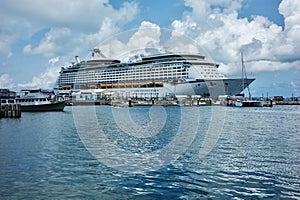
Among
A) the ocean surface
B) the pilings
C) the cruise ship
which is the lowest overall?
the ocean surface

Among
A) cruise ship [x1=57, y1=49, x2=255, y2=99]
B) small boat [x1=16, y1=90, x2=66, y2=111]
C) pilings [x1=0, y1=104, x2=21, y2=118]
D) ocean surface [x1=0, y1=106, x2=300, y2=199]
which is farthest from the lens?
cruise ship [x1=57, y1=49, x2=255, y2=99]

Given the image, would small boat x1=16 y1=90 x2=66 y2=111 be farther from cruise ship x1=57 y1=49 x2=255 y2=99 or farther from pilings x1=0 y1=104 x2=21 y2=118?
cruise ship x1=57 y1=49 x2=255 y2=99

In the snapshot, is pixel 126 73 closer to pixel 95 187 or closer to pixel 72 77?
pixel 72 77

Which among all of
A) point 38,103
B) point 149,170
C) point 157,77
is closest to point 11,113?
point 38,103

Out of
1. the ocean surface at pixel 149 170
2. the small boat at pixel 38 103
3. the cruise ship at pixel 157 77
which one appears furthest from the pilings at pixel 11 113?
the cruise ship at pixel 157 77

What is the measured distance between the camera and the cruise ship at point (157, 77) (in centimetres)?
6494

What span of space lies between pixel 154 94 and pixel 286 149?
5959cm

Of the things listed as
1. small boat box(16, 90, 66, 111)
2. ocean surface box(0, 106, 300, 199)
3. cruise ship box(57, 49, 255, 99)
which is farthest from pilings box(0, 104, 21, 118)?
cruise ship box(57, 49, 255, 99)

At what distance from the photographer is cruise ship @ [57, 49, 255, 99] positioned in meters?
64.9

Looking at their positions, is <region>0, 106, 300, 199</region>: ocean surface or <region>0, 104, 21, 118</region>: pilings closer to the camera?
<region>0, 106, 300, 199</region>: ocean surface

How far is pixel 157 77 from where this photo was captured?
73.1m

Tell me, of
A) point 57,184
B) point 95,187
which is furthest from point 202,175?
point 57,184

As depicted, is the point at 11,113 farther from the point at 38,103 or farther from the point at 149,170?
the point at 149,170

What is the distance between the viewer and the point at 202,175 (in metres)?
8.17
